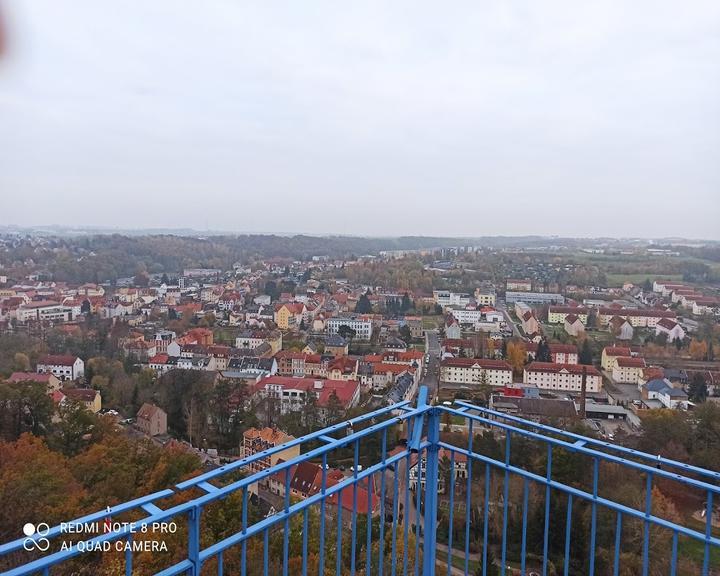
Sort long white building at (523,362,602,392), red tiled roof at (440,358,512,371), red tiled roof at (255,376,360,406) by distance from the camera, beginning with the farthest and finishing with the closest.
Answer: red tiled roof at (440,358,512,371)
long white building at (523,362,602,392)
red tiled roof at (255,376,360,406)

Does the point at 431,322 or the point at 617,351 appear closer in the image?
the point at 617,351

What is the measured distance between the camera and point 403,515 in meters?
2.17

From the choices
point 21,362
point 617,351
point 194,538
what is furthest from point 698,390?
point 21,362

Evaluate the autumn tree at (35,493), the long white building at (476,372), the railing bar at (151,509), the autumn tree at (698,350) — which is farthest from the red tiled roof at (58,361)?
the autumn tree at (698,350)

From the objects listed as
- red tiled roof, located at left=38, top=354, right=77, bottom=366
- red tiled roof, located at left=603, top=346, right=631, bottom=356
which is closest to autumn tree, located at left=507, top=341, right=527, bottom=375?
red tiled roof, located at left=603, top=346, right=631, bottom=356

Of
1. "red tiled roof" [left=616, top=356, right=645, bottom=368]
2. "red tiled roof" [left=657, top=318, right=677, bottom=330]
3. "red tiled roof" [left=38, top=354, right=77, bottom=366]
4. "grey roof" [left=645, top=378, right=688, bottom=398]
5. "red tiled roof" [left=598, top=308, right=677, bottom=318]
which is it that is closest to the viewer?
"grey roof" [left=645, top=378, right=688, bottom=398]

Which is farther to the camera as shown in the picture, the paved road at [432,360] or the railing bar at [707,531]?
the paved road at [432,360]

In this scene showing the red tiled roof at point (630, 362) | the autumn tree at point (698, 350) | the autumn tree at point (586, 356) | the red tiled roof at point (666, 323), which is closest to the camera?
the red tiled roof at point (630, 362)

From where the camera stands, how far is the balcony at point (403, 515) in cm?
87

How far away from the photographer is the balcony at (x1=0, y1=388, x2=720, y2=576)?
2.87ft

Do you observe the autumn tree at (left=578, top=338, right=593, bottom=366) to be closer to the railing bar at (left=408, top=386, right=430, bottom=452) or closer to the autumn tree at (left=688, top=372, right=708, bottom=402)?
the autumn tree at (left=688, top=372, right=708, bottom=402)

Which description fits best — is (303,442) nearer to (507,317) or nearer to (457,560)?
(457,560)

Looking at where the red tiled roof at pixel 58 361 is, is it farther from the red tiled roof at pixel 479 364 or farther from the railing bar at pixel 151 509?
the railing bar at pixel 151 509

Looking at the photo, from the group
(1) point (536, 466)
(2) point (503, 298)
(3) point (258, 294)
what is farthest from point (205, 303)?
(1) point (536, 466)
